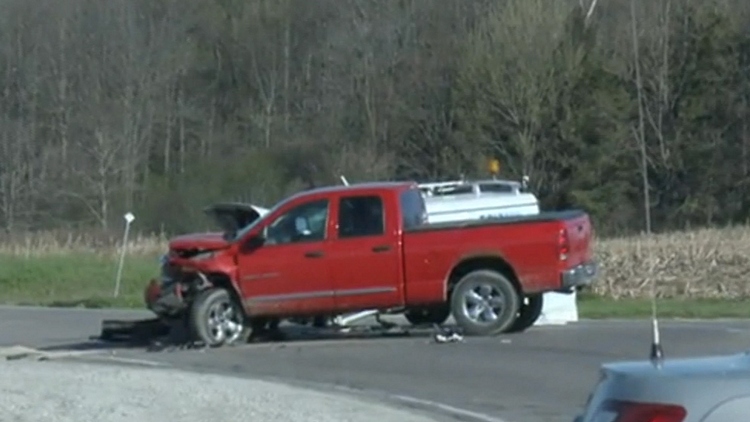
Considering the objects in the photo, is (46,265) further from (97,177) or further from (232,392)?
(232,392)

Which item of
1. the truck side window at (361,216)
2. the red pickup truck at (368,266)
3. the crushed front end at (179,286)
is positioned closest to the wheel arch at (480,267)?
the red pickup truck at (368,266)

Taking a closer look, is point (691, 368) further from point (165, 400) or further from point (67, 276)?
point (67, 276)

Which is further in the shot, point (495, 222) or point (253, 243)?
point (253, 243)

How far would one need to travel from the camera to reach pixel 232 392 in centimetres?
1538

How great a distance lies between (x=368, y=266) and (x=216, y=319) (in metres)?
1.91

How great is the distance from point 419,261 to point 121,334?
3891 mm

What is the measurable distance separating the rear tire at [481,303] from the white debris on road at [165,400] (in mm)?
4543

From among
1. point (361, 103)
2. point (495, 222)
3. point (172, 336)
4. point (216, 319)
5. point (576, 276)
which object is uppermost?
point (361, 103)

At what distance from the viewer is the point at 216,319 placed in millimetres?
21281

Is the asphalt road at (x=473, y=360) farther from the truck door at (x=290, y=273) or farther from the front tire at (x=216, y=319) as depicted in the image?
the truck door at (x=290, y=273)

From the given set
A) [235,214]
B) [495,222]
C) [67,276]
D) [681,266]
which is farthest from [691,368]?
[67,276]

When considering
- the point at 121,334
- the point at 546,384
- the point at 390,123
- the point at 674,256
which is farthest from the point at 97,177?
the point at 546,384

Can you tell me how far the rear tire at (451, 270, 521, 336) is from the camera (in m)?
21.1

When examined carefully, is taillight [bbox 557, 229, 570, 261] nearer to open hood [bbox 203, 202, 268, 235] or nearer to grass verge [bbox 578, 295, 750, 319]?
grass verge [bbox 578, 295, 750, 319]
